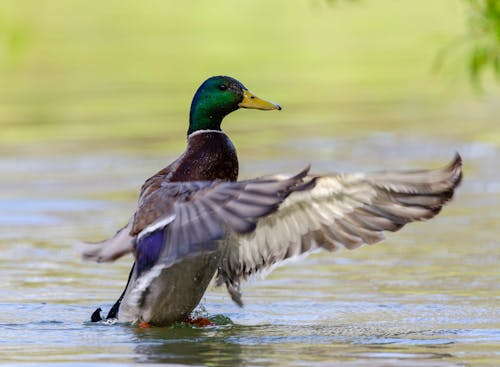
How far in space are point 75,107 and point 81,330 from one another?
11502 millimetres

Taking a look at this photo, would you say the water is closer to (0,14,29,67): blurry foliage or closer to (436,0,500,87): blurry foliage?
(436,0,500,87): blurry foliage

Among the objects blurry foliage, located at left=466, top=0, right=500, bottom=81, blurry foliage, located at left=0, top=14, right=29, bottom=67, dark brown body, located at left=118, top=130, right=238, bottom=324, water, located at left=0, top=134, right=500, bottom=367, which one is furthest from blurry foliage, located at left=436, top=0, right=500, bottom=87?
blurry foliage, located at left=0, top=14, right=29, bottom=67

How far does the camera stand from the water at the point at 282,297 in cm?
762

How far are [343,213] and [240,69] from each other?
52.0 feet

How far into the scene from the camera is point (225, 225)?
24.7 ft

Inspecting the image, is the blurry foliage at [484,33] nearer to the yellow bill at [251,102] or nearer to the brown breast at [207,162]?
the yellow bill at [251,102]

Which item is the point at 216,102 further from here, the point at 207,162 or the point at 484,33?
the point at 484,33

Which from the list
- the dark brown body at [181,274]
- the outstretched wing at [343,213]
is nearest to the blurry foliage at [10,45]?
the dark brown body at [181,274]

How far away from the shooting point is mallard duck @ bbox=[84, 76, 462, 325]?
7.82m

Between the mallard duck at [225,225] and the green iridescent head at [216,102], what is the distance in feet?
0.41

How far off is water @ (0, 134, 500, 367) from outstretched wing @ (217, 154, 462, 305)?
1.45 ft

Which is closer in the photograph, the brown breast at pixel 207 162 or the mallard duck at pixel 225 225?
the mallard duck at pixel 225 225

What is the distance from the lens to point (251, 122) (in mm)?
18406

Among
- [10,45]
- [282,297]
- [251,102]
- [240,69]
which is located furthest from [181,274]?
[10,45]
